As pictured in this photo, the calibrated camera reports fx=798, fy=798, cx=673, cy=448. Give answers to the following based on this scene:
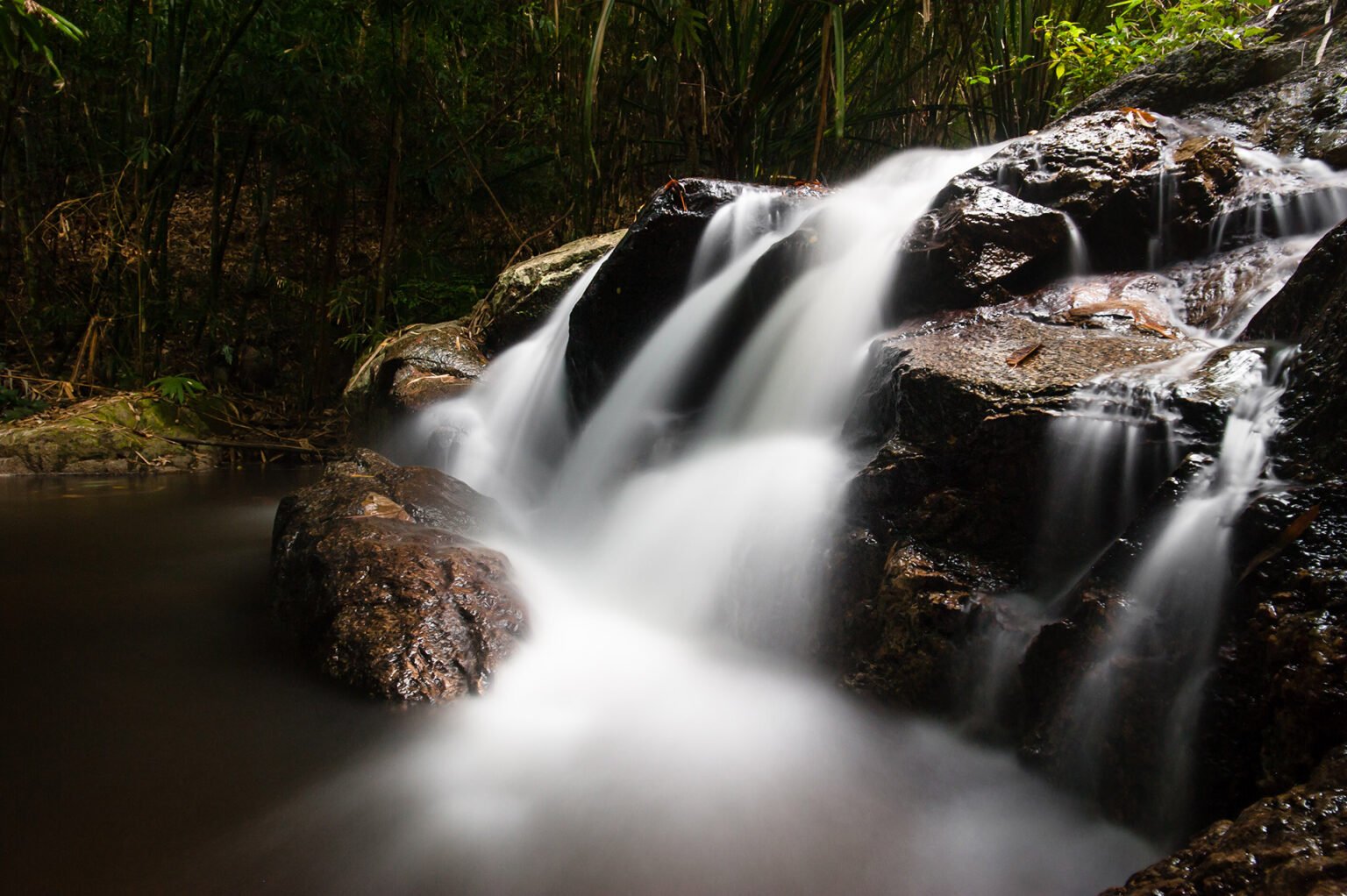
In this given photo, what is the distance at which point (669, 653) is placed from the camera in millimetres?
2488

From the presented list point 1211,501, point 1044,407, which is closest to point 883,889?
point 1211,501

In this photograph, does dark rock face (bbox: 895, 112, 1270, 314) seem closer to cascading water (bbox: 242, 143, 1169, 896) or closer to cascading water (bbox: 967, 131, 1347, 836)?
cascading water (bbox: 242, 143, 1169, 896)

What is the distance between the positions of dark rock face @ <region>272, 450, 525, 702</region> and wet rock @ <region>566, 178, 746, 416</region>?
4.83ft

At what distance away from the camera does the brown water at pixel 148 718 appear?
1.45 m

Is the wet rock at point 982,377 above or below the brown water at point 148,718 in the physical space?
above

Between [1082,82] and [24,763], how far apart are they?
18.5ft

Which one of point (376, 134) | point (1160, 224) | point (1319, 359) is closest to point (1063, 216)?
point (1160, 224)

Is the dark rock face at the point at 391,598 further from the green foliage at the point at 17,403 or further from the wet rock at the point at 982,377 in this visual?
the green foliage at the point at 17,403

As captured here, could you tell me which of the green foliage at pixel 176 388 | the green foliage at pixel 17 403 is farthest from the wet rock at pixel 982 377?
the green foliage at pixel 17 403

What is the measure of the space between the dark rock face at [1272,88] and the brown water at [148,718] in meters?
4.14

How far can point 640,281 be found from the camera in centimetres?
397

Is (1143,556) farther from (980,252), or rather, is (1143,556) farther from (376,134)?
(376,134)

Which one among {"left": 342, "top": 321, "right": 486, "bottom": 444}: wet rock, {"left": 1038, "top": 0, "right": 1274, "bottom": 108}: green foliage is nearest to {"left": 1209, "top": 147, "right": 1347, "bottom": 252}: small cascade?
{"left": 1038, "top": 0, "right": 1274, "bottom": 108}: green foliage

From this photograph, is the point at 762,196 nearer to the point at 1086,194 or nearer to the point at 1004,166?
the point at 1004,166
